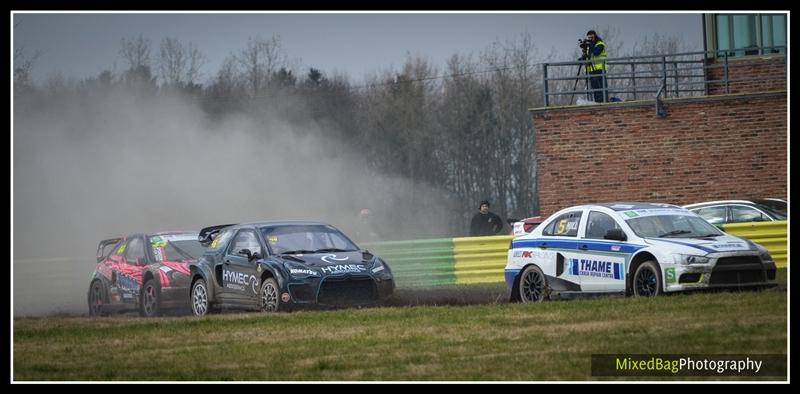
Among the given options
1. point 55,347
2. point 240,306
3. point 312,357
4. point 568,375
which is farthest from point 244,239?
point 568,375

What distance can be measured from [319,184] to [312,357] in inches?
1528

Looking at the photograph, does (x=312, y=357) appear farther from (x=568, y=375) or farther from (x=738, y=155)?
(x=738, y=155)

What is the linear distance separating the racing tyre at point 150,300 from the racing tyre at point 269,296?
258cm

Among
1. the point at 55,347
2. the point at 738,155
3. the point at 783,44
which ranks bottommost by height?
the point at 55,347

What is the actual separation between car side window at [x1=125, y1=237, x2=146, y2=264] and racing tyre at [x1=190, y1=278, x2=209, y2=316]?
188 centimetres

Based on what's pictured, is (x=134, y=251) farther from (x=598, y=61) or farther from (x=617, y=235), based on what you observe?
(x=598, y=61)

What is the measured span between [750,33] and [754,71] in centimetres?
87

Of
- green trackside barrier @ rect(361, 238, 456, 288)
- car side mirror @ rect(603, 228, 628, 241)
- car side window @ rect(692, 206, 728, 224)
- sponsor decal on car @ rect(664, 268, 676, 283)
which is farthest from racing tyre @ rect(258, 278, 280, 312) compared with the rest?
car side window @ rect(692, 206, 728, 224)

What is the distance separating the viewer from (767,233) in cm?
2038

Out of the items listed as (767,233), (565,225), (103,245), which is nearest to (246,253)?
(565,225)

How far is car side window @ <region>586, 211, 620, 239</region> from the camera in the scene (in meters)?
15.7

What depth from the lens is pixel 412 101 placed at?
60188 millimetres

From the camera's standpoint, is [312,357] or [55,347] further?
[55,347]

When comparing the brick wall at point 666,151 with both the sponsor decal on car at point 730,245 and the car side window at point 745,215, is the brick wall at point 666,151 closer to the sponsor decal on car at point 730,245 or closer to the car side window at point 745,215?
the car side window at point 745,215
